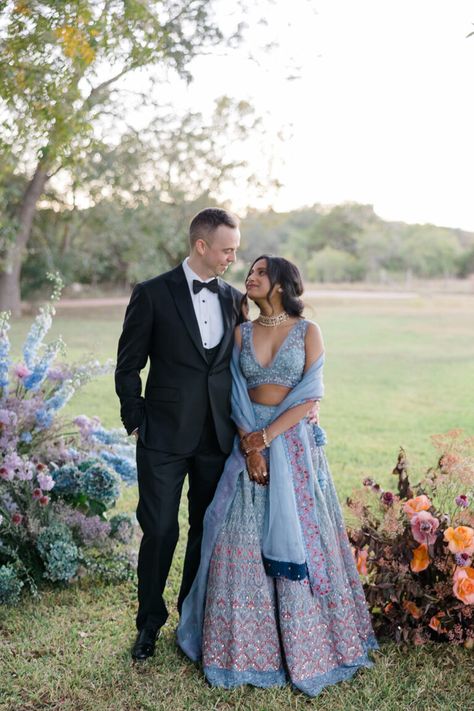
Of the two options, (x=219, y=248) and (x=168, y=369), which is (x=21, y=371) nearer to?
(x=168, y=369)

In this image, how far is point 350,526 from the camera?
12.8 feet

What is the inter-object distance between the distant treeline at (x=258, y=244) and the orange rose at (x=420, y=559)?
75.2 ft

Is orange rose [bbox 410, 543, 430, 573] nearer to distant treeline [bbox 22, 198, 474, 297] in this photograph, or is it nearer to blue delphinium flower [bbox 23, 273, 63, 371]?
blue delphinium flower [bbox 23, 273, 63, 371]

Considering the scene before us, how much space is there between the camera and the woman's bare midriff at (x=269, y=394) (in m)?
3.34

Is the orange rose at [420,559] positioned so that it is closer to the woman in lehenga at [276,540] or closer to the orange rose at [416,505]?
the orange rose at [416,505]

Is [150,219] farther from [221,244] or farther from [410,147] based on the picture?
[221,244]

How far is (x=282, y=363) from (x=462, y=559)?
119 centimetres

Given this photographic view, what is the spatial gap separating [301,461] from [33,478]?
5.73ft

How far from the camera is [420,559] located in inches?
136

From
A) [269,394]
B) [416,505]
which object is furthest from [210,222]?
[416,505]

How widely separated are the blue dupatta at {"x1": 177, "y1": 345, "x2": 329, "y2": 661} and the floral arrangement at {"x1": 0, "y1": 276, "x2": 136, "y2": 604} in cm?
101

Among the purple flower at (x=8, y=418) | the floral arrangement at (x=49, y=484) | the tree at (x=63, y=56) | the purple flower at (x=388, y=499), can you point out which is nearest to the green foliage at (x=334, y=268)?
the tree at (x=63, y=56)

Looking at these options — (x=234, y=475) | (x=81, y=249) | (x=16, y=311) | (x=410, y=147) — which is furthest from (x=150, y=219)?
(x=234, y=475)

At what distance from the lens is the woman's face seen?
3262 millimetres
